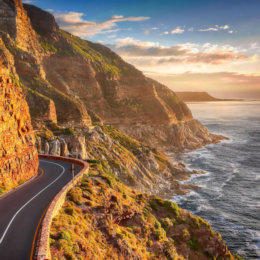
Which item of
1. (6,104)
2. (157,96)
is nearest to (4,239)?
(6,104)

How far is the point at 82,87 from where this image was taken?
335 ft

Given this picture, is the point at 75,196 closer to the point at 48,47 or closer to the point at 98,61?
the point at 48,47

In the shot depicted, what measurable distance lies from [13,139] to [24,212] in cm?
904

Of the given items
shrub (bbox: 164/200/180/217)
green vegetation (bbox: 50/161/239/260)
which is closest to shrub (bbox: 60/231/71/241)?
green vegetation (bbox: 50/161/239/260)

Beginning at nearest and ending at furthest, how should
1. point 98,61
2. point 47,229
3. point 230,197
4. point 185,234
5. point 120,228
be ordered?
point 47,229, point 120,228, point 185,234, point 230,197, point 98,61

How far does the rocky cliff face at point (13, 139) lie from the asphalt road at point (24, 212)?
1.58m

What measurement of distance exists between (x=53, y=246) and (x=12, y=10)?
86.0 meters

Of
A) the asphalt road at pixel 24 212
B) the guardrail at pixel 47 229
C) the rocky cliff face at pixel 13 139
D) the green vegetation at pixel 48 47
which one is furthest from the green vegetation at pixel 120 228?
the green vegetation at pixel 48 47

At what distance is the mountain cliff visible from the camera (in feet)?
231

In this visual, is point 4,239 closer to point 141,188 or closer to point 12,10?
point 141,188

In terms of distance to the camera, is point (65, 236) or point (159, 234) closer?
point (65, 236)

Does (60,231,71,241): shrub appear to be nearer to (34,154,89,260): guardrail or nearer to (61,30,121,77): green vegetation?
(34,154,89,260): guardrail

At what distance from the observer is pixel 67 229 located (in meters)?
17.5

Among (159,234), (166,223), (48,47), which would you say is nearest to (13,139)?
(159,234)
